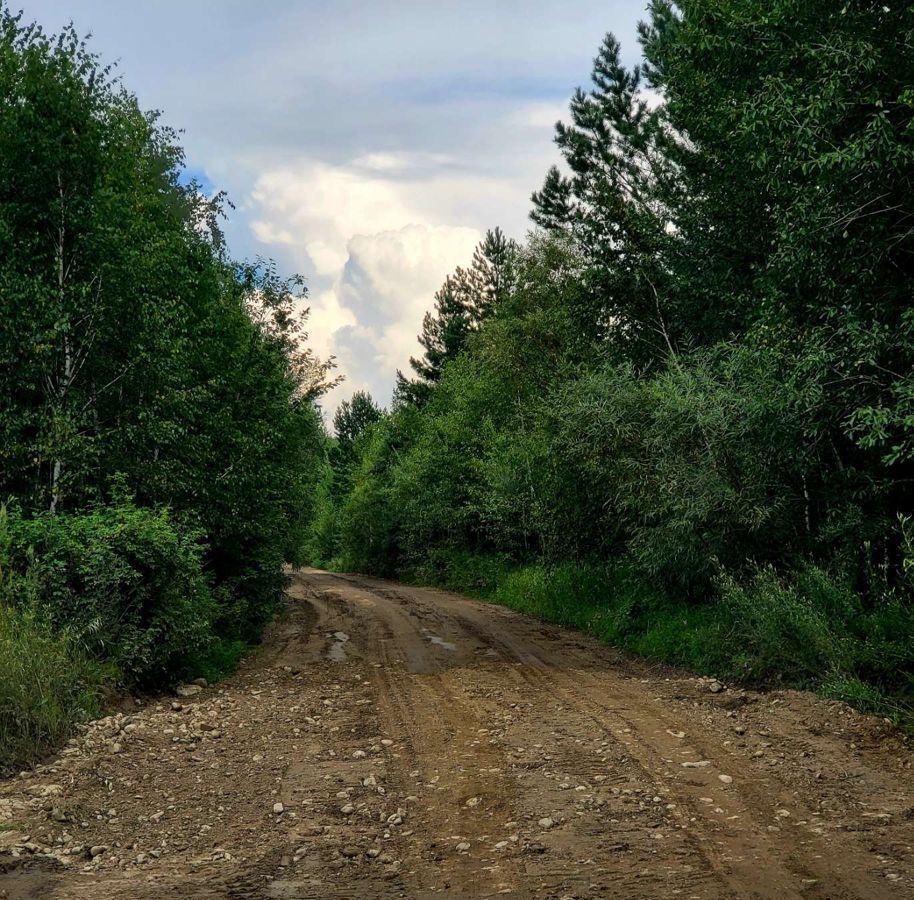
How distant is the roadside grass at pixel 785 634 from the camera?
9.28 meters

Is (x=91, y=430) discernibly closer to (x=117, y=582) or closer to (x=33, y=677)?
(x=117, y=582)

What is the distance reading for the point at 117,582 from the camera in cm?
1045

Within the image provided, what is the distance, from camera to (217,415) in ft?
52.5

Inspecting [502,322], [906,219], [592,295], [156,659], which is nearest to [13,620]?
[156,659]

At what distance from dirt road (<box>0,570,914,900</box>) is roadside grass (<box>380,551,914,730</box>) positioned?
64 centimetres

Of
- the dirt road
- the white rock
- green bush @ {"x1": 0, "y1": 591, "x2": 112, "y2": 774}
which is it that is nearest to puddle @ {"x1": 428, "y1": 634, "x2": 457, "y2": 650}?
the dirt road

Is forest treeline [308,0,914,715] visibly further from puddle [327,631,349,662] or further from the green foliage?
the green foliage

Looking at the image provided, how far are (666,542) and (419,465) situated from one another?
2500cm

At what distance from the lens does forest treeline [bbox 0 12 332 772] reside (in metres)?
9.69

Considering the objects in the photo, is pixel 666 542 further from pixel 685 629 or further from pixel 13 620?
pixel 13 620

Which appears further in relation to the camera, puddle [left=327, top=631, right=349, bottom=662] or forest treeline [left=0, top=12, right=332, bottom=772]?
puddle [left=327, top=631, right=349, bottom=662]

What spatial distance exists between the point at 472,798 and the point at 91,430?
8.66m

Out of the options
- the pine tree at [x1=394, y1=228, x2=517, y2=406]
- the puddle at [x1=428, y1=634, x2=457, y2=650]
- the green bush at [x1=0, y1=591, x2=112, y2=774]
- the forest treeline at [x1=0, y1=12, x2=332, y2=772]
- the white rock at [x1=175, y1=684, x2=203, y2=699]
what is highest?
the pine tree at [x1=394, y1=228, x2=517, y2=406]

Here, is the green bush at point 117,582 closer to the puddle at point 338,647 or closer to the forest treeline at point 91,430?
the forest treeline at point 91,430
